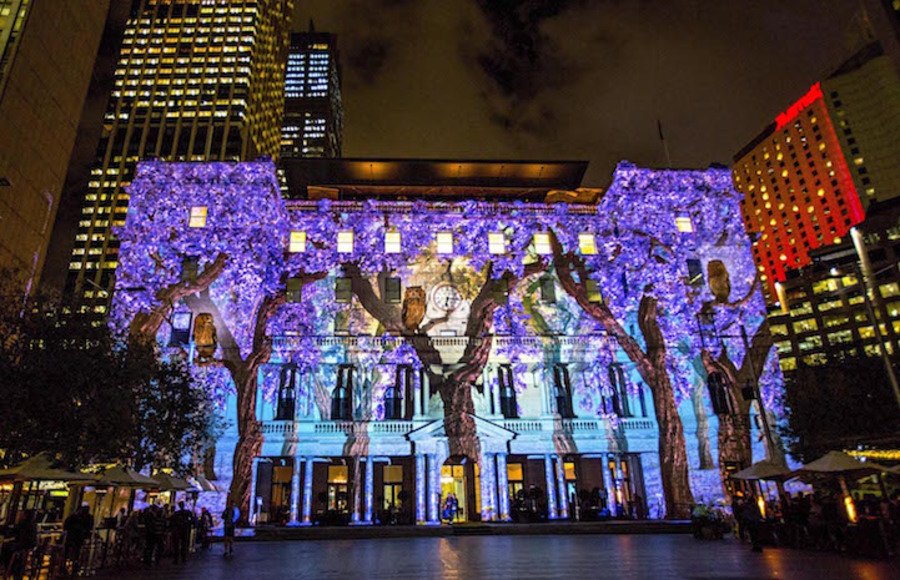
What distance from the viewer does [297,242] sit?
114 feet

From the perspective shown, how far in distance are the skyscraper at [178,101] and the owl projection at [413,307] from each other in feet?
267

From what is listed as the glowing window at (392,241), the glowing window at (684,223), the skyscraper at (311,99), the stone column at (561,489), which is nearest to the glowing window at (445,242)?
the glowing window at (392,241)

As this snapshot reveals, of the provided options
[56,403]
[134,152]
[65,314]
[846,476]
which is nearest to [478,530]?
[846,476]

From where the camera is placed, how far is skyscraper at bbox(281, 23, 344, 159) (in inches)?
6590

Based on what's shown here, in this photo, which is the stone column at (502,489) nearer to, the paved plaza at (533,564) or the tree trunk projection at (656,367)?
the tree trunk projection at (656,367)

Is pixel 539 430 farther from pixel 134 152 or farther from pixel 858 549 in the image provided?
pixel 134 152

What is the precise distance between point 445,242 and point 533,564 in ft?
80.6

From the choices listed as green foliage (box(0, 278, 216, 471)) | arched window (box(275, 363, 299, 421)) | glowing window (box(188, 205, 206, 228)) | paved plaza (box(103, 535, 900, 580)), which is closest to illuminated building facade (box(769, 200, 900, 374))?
arched window (box(275, 363, 299, 421))

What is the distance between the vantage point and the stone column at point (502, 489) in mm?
30281

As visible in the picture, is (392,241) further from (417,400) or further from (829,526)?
(829,526)

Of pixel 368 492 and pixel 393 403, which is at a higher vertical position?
pixel 393 403

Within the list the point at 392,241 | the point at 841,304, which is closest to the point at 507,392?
the point at 392,241

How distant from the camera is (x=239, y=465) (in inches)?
1154

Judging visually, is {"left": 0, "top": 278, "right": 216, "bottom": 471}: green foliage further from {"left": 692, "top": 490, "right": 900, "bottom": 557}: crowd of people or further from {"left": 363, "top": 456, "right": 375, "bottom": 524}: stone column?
{"left": 692, "top": 490, "right": 900, "bottom": 557}: crowd of people
